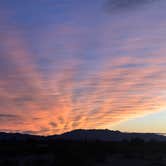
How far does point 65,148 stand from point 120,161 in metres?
7.74

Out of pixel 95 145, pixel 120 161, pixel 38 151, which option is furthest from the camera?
pixel 95 145

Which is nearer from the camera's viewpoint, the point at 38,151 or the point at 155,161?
the point at 155,161

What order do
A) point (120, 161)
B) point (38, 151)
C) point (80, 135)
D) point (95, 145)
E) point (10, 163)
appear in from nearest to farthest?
point (10, 163)
point (120, 161)
point (38, 151)
point (95, 145)
point (80, 135)

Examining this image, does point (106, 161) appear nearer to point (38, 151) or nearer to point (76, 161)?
point (76, 161)

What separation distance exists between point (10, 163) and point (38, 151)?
279 inches

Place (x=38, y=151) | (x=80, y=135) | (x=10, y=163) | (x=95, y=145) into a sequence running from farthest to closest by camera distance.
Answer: (x=80, y=135)
(x=95, y=145)
(x=38, y=151)
(x=10, y=163)

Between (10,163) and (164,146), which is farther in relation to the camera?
(164,146)

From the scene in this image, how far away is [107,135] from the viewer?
511 feet

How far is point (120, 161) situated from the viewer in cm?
4191

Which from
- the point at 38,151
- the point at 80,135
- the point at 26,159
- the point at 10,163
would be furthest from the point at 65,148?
the point at 80,135

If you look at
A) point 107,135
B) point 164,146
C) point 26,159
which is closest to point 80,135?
point 107,135

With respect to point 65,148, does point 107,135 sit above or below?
above

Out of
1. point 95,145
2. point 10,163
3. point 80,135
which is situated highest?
point 80,135

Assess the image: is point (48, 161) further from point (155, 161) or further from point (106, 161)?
point (155, 161)
